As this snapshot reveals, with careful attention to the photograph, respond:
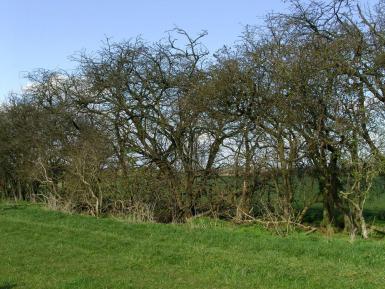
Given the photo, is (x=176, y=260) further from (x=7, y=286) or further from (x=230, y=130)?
(x=230, y=130)

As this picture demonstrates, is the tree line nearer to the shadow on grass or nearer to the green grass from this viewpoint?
the green grass

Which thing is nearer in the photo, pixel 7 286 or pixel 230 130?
pixel 7 286

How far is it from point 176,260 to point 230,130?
8.12 metres

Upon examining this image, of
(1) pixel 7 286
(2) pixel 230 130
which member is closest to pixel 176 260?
(1) pixel 7 286

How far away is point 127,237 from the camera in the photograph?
13.2 m

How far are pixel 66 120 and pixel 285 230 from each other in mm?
12547

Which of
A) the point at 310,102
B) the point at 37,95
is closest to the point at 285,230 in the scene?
the point at 310,102

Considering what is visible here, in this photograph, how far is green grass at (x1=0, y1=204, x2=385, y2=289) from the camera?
27.0 ft

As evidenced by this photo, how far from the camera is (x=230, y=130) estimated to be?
57.5 feet

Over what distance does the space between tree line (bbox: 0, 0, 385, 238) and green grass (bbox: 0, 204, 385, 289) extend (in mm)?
3347

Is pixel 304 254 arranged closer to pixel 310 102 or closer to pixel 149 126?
pixel 310 102

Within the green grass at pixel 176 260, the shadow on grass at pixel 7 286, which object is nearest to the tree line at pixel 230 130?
the green grass at pixel 176 260

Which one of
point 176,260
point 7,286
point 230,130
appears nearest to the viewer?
point 7,286

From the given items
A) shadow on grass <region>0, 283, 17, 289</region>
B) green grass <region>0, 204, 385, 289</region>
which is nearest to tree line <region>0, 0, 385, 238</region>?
green grass <region>0, 204, 385, 289</region>
